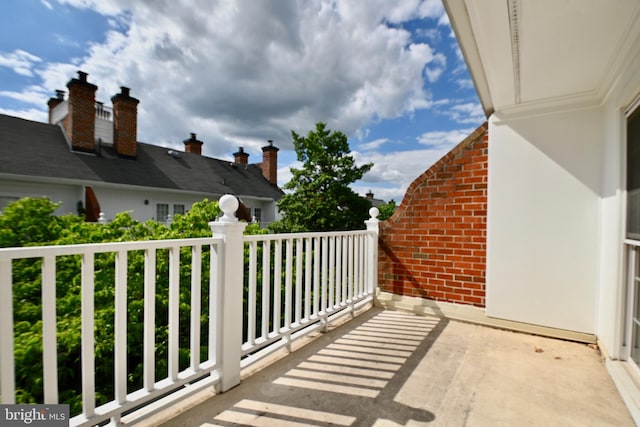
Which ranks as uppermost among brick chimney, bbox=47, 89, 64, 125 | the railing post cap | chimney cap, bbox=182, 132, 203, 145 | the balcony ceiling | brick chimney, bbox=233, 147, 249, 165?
brick chimney, bbox=47, 89, 64, 125

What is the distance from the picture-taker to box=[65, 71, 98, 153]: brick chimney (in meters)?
11.0

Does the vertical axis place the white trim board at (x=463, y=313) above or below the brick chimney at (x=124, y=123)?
below

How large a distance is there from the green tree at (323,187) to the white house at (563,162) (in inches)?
304

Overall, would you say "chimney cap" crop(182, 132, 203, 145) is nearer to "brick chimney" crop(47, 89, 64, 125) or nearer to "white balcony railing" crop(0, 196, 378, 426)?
"brick chimney" crop(47, 89, 64, 125)

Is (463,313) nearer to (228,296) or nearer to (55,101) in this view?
(228,296)

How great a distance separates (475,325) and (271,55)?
6.54m

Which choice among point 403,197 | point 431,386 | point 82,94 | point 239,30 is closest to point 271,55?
point 239,30

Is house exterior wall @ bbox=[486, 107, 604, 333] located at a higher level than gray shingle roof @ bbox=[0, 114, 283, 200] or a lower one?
lower

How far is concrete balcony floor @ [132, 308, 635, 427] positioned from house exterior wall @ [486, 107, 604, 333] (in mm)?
352

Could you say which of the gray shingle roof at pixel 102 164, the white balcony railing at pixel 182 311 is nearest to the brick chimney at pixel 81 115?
the gray shingle roof at pixel 102 164

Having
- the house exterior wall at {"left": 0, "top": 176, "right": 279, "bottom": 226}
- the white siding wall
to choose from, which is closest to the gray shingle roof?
the house exterior wall at {"left": 0, "top": 176, "right": 279, "bottom": 226}

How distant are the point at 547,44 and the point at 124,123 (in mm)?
14918

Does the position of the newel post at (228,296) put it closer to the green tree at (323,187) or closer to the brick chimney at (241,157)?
the green tree at (323,187)

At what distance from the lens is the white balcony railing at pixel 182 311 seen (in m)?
1.13
